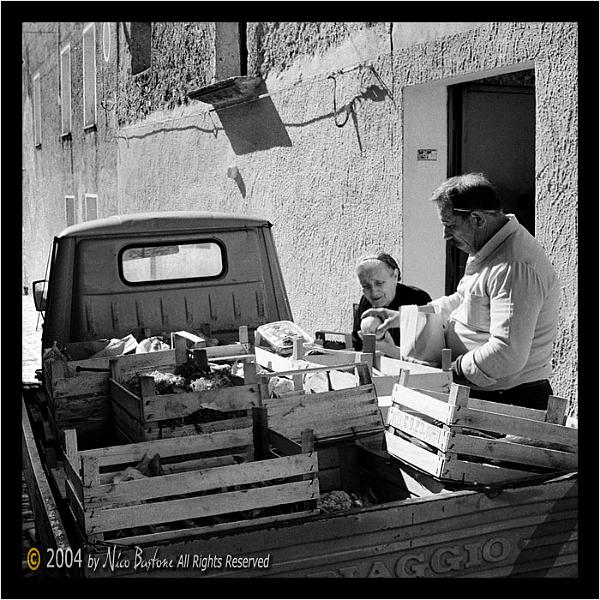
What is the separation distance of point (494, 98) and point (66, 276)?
3.67m

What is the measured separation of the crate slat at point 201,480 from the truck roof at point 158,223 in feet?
7.94

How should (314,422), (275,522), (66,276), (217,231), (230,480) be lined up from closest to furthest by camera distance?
(275,522) → (230,480) → (314,422) → (66,276) → (217,231)

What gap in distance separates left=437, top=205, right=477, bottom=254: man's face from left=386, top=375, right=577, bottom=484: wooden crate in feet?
2.71

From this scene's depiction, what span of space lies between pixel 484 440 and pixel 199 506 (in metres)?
0.86

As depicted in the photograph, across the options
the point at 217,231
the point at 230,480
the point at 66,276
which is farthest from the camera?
the point at 217,231

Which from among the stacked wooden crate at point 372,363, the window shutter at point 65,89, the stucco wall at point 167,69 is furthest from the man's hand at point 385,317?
the window shutter at point 65,89

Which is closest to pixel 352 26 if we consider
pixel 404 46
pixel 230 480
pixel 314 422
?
pixel 404 46

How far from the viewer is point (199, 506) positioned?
2383mm

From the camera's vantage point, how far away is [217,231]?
4.81 metres

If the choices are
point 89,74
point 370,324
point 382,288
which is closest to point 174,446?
point 370,324

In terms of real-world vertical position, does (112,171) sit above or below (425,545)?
above

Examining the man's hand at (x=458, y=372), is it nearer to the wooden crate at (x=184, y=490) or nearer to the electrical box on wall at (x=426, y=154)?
the wooden crate at (x=184, y=490)

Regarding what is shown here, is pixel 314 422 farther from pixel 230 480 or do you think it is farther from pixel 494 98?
pixel 494 98

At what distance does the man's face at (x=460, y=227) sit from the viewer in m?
3.45
